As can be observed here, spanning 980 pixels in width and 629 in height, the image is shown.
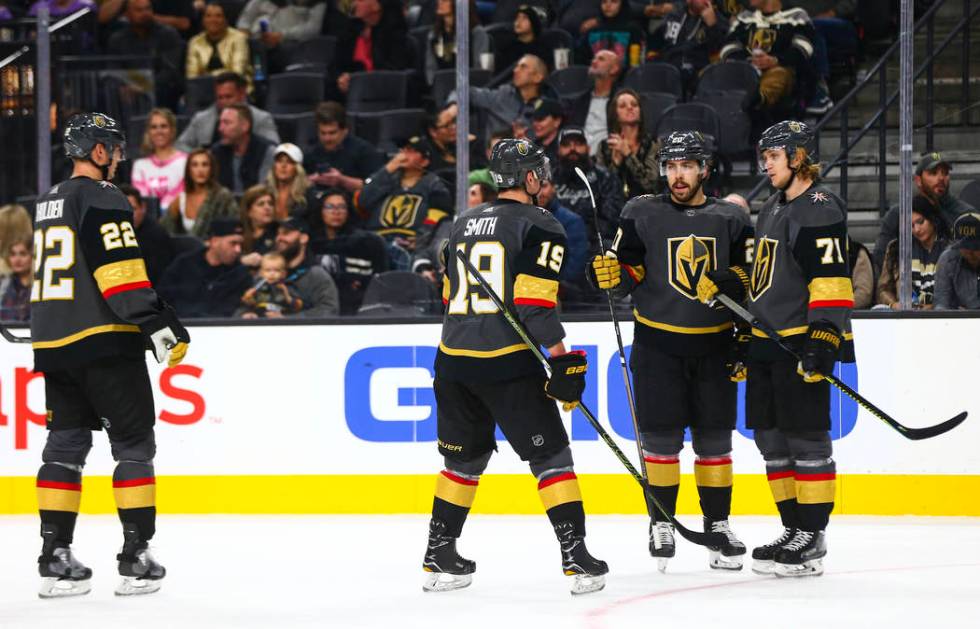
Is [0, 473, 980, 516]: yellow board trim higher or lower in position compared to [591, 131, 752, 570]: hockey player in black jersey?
lower

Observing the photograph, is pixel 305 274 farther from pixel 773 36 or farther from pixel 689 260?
pixel 773 36

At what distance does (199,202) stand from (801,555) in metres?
4.08

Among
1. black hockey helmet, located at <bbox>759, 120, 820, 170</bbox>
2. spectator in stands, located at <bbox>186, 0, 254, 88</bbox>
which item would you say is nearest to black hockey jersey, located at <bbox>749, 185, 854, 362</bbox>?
black hockey helmet, located at <bbox>759, 120, 820, 170</bbox>

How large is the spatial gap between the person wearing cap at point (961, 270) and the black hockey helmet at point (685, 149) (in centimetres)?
168

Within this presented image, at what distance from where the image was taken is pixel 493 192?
22.7 feet

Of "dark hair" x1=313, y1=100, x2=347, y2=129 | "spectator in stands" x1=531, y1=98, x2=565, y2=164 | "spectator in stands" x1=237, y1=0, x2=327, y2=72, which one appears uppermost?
"spectator in stands" x1=237, y1=0, x2=327, y2=72

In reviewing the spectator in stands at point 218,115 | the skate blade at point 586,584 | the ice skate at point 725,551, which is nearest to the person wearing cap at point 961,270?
the ice skate at point 725,551

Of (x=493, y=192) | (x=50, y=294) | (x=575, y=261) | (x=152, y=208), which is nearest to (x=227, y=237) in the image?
(x=152, y=208)

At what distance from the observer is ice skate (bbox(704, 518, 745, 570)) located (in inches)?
195

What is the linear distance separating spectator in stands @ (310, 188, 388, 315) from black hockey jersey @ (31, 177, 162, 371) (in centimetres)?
222

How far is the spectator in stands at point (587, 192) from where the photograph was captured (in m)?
6.66

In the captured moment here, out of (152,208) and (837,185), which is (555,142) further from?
(152,208)

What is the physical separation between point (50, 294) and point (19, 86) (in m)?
3.37

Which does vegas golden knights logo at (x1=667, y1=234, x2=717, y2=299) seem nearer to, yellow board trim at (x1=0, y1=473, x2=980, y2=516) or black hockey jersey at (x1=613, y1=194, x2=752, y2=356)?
black hockey jersey at (x1=613, y1=194, x2=752, y2=356)
